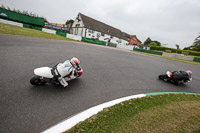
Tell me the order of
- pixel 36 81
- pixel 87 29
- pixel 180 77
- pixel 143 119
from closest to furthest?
pixel 143 119, pixel 36 81, pixel 180 77, pixel 87 29

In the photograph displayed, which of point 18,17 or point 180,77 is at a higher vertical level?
point 18,17

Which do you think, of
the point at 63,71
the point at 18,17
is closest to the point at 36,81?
the point at 63,71

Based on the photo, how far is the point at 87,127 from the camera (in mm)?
1609

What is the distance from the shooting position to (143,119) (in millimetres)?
1966

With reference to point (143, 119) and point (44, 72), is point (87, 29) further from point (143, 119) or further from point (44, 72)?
point (143, 119)

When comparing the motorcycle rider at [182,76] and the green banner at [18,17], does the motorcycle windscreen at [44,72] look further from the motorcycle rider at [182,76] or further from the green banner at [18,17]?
the green banner at [18,17]

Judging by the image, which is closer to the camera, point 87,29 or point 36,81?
point 36,81

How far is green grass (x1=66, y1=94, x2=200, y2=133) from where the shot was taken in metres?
1.66

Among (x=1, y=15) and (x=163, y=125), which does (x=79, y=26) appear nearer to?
(x=1, y=15)

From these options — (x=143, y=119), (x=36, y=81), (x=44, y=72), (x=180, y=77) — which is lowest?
(x=143, y=119)

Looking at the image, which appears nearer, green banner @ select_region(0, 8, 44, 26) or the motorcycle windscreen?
the motorcycle windscreen

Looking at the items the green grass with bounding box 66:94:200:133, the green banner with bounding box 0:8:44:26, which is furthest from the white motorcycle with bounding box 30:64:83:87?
the green banner with bounding box 0:8:44:26

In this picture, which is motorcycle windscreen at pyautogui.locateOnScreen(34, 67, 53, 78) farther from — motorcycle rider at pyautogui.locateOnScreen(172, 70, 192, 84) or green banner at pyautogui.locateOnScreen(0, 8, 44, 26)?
green banner at pyautogui.locateOnScreen(0, 8, 44, 26)

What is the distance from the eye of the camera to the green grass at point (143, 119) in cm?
166
